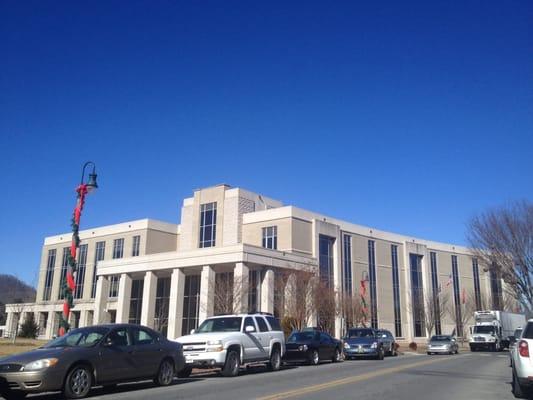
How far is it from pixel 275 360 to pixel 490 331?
29.1m

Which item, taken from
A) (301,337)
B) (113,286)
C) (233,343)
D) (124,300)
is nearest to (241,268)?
(124,300)

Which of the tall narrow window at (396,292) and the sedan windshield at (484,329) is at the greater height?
the tall narrow window at (396,292)

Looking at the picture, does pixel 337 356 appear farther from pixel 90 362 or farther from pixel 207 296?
pixel 207 296

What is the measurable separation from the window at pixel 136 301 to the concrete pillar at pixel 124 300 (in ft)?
14.7

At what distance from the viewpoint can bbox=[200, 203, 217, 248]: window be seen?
57.2 meters

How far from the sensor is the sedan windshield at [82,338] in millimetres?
11438

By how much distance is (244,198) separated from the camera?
56531mm

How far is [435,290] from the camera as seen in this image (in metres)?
66.9

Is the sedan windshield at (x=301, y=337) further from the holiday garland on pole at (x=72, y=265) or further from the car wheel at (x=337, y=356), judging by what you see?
the holiday garland on pole at (x=72, y=265)

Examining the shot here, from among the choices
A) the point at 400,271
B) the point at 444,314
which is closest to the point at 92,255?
the point at 400,271

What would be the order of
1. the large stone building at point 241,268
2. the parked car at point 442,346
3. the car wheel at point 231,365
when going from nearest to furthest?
1. the car wheel at point 231,365
2. the parked car at point 442,346
3. the large stone building at point 241,268

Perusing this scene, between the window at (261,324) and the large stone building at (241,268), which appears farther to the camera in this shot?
the large stone building at (241,268)

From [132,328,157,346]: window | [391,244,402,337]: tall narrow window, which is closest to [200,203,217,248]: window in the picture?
[391,244,402,337]: tall narrow window

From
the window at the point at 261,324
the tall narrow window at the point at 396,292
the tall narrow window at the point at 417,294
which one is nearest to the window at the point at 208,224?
the tall narrow window at the point at 396,292
